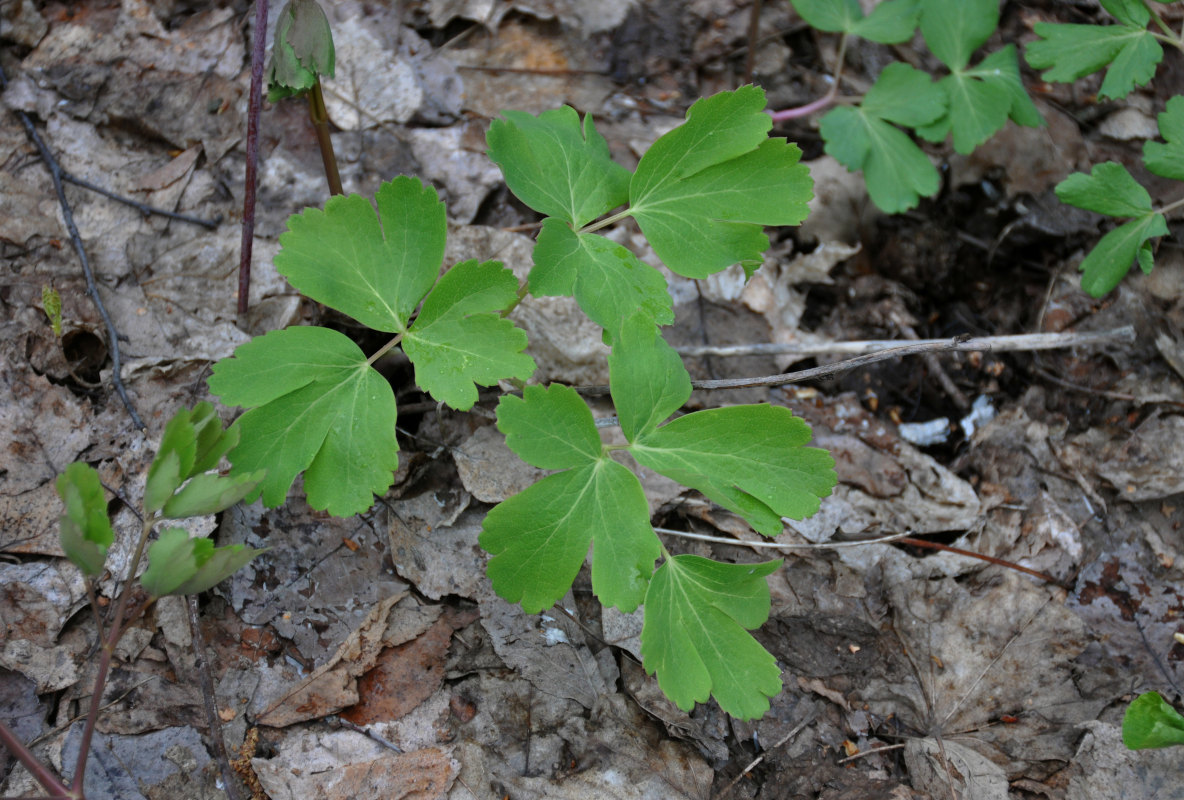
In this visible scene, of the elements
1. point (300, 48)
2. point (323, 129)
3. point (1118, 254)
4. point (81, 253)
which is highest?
point (300, 48)

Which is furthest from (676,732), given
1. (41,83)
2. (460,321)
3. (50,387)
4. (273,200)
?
(41,83)

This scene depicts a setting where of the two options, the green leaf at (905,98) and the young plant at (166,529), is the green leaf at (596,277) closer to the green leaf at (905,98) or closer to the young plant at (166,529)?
the young plant at (166,529)

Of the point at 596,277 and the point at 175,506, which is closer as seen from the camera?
the point at 175,506

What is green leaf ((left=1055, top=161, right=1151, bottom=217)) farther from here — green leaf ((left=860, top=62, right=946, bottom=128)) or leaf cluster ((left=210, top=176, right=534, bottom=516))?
leaf cluster ((left=210, top=176, right=534, bottom=516))

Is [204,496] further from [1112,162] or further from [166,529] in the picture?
[1112,162]

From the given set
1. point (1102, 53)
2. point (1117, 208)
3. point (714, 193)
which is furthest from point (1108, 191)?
point (714, 193)

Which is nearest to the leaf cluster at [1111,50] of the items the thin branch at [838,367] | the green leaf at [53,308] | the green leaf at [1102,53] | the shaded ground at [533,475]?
the green leaf at [1102,53]
